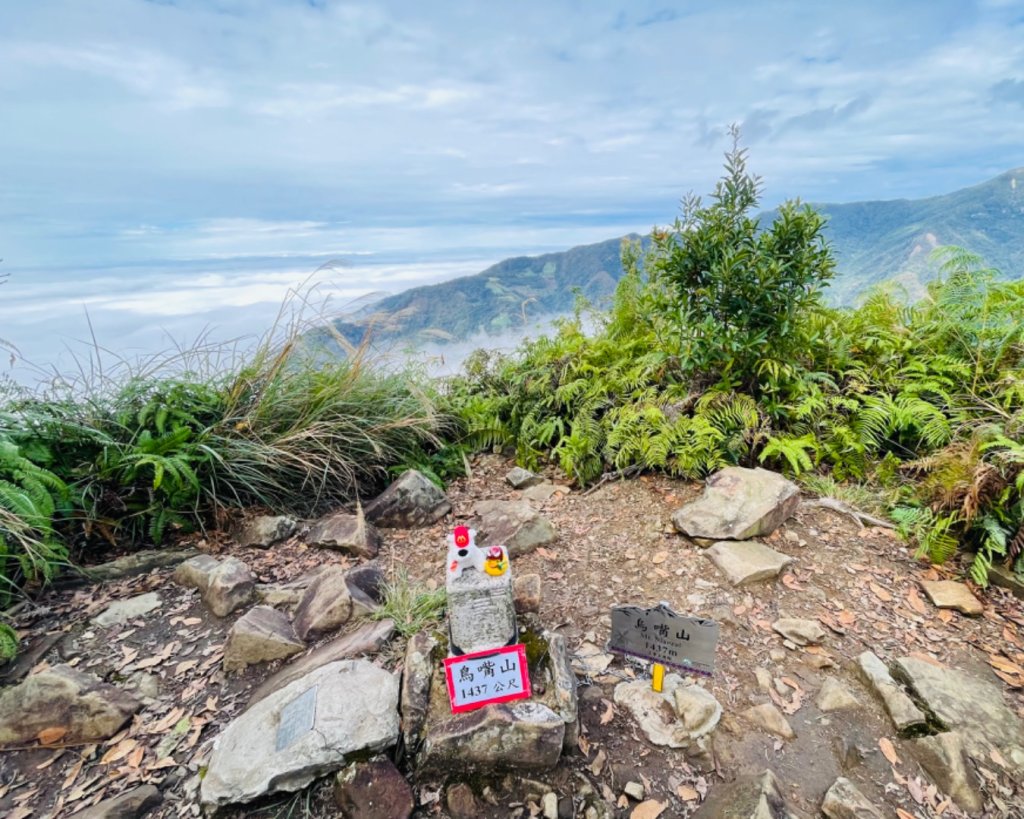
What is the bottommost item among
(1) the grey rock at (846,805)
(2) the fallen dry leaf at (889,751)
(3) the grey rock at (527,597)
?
(2) the fallen dry leaf at (889,751)

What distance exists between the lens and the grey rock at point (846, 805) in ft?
5.21

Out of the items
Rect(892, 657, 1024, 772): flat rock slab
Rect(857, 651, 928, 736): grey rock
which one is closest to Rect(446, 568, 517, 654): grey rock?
Rect(857, 651, 928, 736): grey rock

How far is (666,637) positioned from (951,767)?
983 mm

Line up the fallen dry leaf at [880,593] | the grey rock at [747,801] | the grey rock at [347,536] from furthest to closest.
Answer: the grey rock at [347,536], the fallen dry leaf at [880,593], the grey rock at [747,801]

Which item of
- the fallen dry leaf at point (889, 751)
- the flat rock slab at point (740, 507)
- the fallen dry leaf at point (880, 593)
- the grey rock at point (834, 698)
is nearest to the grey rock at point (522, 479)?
the flat rock slab at point (740, 507)

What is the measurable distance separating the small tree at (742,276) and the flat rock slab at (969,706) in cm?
193

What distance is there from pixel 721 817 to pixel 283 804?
1.40 metres

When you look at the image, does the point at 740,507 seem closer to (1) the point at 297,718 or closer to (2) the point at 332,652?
(2) the point at 332,652

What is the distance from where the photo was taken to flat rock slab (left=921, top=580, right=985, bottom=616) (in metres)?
2.49

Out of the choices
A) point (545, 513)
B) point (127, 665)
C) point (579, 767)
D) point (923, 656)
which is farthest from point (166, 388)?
point (923, 656)

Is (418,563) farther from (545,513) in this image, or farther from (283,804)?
(283,804)

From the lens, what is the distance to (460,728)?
1710 mm

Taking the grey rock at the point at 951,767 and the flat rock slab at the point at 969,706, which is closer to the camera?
the grey rock at the point at 951,767

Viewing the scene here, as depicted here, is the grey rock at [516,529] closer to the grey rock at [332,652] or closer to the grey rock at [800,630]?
the grey rock at [332,652]
